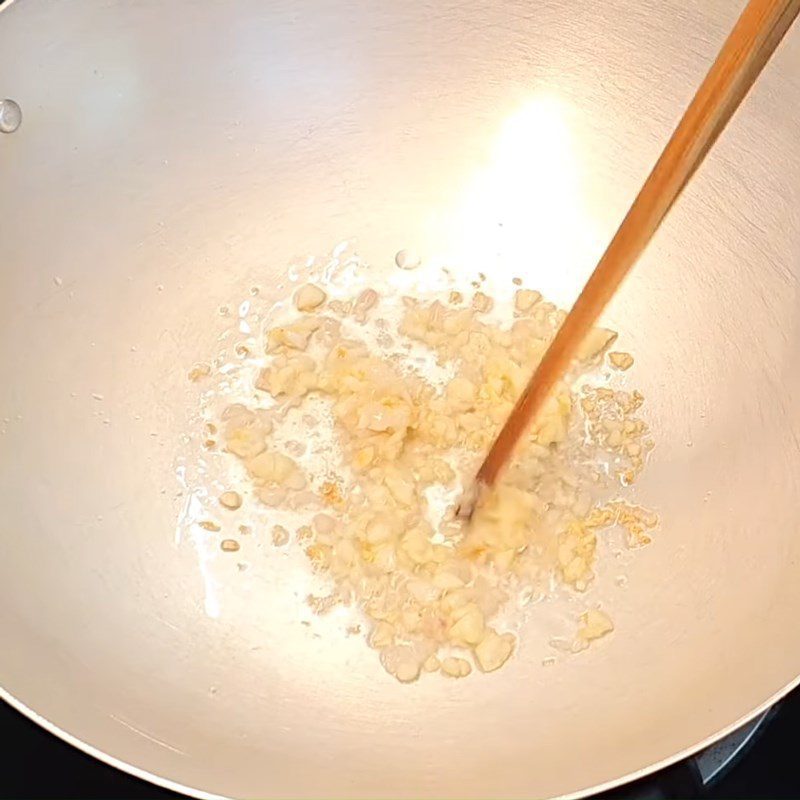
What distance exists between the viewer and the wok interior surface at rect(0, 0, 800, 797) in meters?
0.79

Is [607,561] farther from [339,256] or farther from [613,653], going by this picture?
[339,256]

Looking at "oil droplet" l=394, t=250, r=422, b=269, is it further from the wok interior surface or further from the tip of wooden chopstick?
the tip of wooden chopstick

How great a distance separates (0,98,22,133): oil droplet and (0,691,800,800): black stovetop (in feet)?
1.83

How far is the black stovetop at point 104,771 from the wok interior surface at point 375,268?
0.24ft

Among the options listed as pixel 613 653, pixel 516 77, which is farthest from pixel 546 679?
pixel 516 77

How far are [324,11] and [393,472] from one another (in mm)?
518

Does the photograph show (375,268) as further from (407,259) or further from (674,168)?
(674,168)

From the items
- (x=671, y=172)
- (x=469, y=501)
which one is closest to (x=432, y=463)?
(x=469, y=501)

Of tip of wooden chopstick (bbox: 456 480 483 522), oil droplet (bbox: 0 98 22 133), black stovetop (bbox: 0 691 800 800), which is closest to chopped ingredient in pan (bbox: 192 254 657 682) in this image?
tip of wooden chopstick (bbox: 456 480 483 522)

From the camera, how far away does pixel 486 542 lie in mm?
925

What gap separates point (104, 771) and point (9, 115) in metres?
0.61

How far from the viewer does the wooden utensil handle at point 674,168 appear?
0.62 metres

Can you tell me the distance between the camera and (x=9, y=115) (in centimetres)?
94

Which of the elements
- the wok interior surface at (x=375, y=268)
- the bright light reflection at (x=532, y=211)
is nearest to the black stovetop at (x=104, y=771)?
the wok interior surface at (x=375, y=268)
